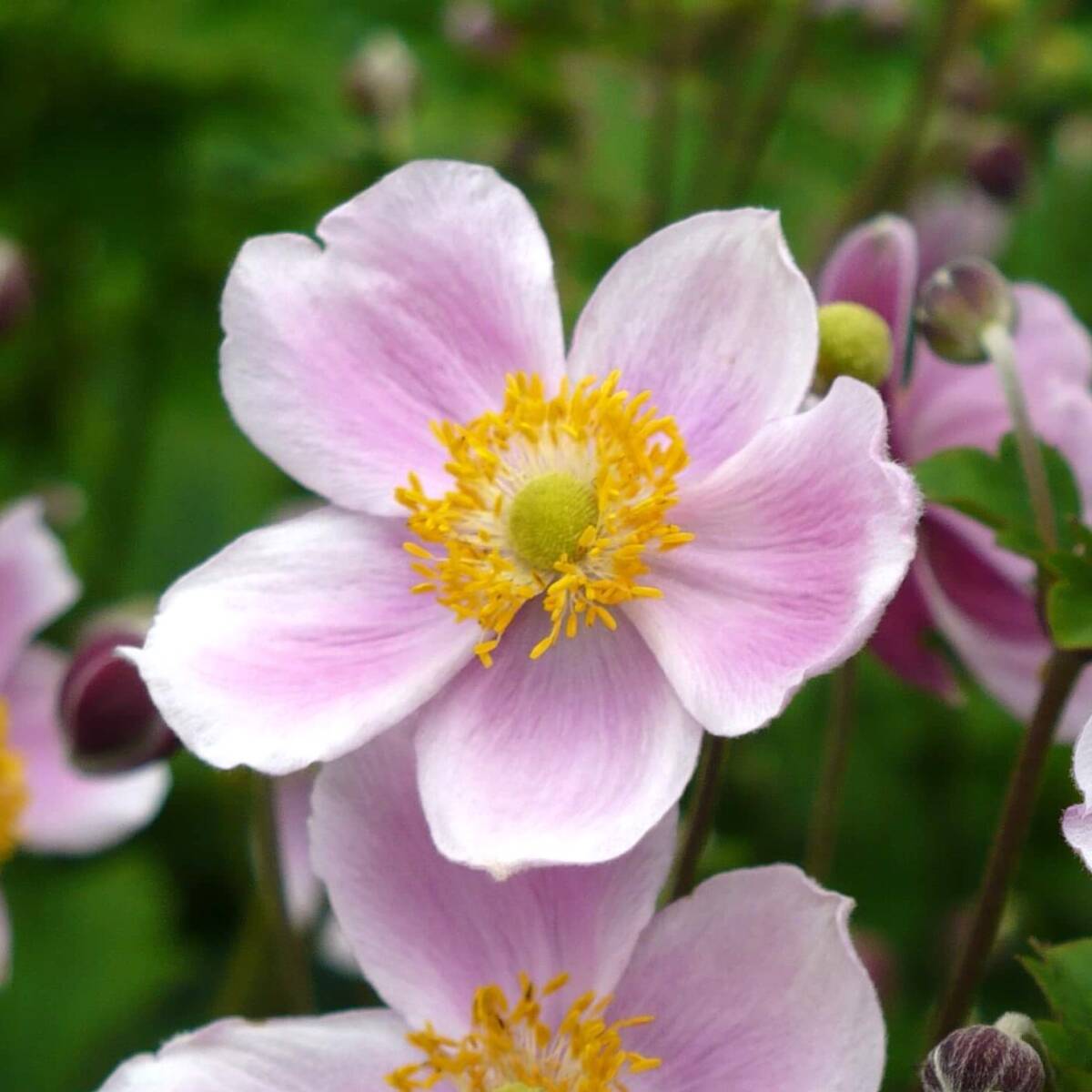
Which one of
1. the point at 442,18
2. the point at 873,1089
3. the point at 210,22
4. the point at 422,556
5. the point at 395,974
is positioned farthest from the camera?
the point at 442,18

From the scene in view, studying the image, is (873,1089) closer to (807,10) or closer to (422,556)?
(422,556)

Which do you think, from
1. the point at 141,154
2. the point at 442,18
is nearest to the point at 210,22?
the point at 141,154

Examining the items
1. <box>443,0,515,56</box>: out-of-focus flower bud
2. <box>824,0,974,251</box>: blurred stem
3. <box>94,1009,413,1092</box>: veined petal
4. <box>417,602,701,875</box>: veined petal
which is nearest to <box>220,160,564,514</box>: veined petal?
<box>417,602,701,875</box>: veined petal

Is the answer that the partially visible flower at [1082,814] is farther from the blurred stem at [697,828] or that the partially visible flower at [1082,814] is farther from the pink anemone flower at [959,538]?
the pink anemone flower at [959,538]

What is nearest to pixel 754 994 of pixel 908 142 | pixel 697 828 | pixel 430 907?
pixel 697 828

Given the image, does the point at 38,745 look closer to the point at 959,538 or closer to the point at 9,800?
the point at 9,800
